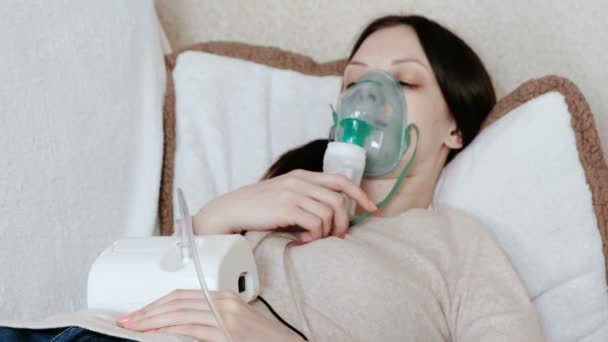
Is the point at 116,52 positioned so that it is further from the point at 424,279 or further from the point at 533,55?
the point at 533,55

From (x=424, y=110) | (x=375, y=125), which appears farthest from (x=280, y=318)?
(x=424, y=110)

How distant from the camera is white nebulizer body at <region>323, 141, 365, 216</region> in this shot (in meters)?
1.18

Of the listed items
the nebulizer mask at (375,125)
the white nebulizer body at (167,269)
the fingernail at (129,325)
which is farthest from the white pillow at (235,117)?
the fingernail at (129,325)

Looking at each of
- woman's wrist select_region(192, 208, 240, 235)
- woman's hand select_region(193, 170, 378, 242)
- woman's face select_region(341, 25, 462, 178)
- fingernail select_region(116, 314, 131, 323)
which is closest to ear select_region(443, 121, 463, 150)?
woman's face select_region(341, 25, 462, 178)

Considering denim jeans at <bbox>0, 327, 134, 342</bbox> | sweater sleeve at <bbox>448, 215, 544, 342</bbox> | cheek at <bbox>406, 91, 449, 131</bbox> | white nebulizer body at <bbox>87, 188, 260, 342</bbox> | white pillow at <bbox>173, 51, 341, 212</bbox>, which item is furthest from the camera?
white pillow at <bbox>173, 51, 341, 212</bbox>

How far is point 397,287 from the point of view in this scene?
1095 millimetres

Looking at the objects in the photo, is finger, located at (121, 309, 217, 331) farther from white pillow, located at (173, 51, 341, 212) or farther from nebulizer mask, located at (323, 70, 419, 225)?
white pillow, located at (173, 51, 341, 212)

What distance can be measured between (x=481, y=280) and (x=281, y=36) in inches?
36.0

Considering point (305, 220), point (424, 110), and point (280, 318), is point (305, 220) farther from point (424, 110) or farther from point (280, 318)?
point (424, 110)

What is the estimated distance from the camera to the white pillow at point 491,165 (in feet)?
4.04

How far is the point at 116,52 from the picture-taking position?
139 cm

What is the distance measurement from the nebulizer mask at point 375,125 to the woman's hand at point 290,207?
7 centimetres

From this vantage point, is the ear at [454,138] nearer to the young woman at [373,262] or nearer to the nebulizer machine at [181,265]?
the young woman at [373,262]

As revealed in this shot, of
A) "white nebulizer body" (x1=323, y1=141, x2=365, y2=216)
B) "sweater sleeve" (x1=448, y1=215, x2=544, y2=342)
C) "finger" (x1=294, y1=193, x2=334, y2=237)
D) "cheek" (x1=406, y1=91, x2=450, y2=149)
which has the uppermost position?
"cheek" (x1=406, y1=91, x2=450, y2=149)
